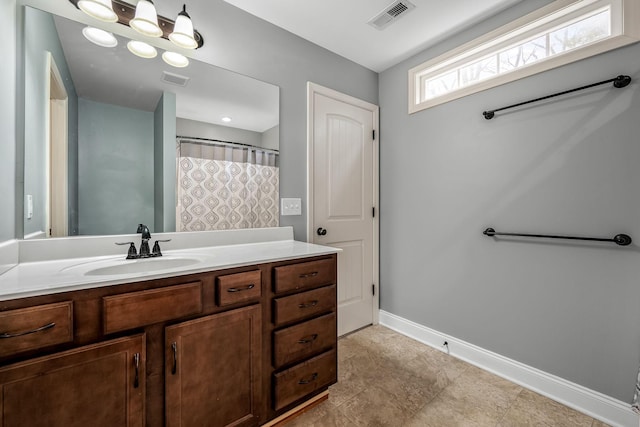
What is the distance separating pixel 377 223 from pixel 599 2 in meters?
2.06

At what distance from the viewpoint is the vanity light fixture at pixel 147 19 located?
138cm

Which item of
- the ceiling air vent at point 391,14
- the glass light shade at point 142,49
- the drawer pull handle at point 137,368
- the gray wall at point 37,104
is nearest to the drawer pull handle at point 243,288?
the drawer pull handle at point 137,368

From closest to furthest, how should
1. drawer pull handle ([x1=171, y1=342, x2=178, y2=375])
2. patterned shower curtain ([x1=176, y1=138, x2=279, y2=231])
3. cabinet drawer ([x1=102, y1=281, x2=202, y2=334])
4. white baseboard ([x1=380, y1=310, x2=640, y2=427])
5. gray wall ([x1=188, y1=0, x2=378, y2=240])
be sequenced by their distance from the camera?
cabinet drawer ([x1=102, y1=281, x2=202, y2=334]), drawer pull handle ([x1=171, y1=342, x2=178, y2=375]), white baseboard ([x1=380, y1=310, x2=640, y2=427]), patterned shower curtain ([x1=176, y1=138, x2=279, y2=231]), gray wall ([x1=188, y1=0, x2=378, y2=240])

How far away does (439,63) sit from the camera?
7.53 feet

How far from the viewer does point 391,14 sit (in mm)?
1947

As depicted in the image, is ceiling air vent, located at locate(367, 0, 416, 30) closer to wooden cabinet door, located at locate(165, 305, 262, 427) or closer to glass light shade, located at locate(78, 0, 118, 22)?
glass light shade, located at locate(78, 0, 118, 22)

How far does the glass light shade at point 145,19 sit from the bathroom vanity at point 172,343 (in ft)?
4.11

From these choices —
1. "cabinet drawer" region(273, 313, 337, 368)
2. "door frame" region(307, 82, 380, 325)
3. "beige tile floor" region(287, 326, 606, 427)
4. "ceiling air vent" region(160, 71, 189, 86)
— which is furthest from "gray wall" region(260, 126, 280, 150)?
"beige tile floor" region(287, 326, 606, 427)

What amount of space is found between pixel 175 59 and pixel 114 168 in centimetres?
76

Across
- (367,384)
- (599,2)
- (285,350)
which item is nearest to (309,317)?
(285,350)

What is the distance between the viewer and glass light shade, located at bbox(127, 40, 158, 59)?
1.52 meters

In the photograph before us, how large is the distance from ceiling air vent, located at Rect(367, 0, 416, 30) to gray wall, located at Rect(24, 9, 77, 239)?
6.33ft

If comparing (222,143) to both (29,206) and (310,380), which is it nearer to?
(29,206)

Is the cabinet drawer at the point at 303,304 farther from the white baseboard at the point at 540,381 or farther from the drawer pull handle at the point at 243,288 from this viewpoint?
the white baseboard at the point at 540,381
